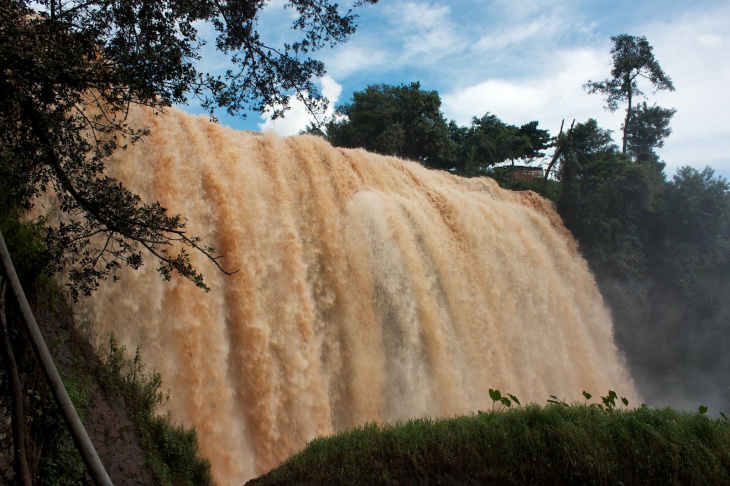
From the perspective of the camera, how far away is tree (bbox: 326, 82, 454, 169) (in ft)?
76.4

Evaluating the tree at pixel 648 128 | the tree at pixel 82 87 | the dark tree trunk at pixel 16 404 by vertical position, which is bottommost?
the dark tree trunk at pixel 16 404

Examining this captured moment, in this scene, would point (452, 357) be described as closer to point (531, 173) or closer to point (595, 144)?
point (595, 144)

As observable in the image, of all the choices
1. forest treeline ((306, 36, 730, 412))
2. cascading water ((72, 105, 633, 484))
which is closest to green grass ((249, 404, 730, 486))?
cascading water ((72, 105, 633, 484))

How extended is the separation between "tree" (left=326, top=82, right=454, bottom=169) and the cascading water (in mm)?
10112

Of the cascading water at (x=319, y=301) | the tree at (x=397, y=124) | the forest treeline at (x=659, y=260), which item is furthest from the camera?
the tree at (x=397, y=124)

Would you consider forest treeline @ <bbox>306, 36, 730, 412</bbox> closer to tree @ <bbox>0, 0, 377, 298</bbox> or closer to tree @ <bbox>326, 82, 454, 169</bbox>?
tree @ <bbox>326, 82, 454, 169</bbox>

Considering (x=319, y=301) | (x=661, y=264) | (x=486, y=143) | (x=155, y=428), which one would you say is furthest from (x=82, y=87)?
(x=486, y=143)

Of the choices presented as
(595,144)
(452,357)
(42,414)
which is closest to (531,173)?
(595,144)

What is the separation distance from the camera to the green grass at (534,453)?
5.14 meters

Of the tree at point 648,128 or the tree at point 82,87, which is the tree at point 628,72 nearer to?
the tree at point 648,128

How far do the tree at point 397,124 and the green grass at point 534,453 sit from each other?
18.2 metres

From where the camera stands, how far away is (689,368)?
18.3 metres

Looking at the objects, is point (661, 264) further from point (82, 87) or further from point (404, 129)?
point (82, 87)

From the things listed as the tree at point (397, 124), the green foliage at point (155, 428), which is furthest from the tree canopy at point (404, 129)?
the green foliage at point (155, 428)
